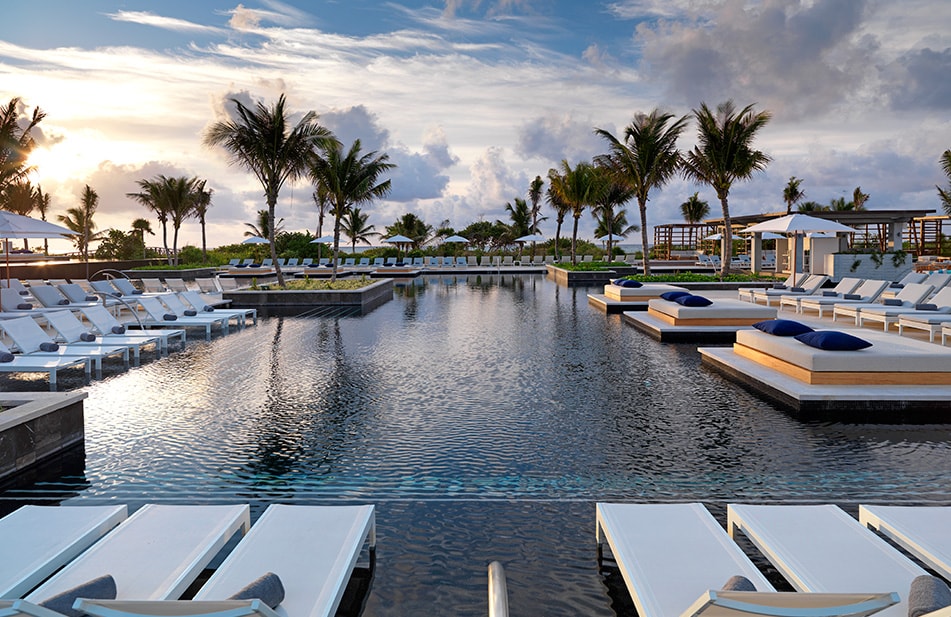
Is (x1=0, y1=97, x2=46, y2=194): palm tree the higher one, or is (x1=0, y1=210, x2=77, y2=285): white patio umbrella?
(x1=0, y1=97, x2=46, y2=194): palm tree

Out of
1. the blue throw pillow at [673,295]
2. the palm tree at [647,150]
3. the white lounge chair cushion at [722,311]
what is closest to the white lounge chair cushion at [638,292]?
the blue throw pillow at [673,295]

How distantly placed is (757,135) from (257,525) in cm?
2220

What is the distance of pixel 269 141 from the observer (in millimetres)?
19219

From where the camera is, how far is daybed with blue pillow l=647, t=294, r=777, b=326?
12.3 m

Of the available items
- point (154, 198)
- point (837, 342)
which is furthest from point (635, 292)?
point (154, 198)

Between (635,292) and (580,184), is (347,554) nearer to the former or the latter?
(635,292)

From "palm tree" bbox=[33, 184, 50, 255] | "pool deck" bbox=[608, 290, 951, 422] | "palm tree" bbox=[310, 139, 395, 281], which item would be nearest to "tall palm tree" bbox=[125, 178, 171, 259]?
"palm tree" bbox=[33, 184, 50, 255]

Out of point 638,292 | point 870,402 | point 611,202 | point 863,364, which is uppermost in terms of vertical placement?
point 611,202

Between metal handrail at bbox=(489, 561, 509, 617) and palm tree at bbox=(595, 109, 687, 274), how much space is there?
22.4m

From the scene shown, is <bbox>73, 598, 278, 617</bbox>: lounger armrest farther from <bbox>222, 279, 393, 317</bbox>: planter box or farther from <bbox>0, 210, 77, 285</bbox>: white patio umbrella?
<bbox>222, 279, 393, 317</bbox>: planter box

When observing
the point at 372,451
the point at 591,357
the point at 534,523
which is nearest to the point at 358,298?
the point at 591,357

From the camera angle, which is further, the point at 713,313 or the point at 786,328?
the point at 713,313

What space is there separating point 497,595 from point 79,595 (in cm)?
157

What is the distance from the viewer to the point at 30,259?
28359 millimetres
